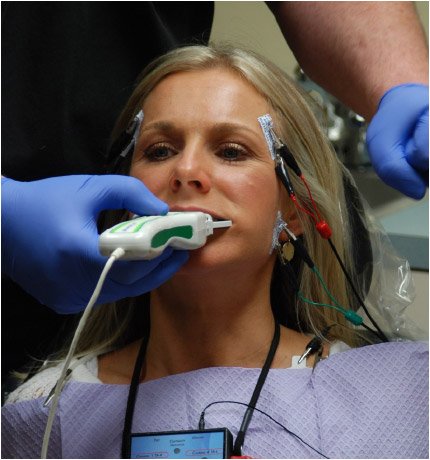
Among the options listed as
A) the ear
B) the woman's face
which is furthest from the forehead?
the ear

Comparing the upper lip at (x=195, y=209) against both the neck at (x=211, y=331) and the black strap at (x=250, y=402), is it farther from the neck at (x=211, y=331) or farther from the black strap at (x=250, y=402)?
the black strap at (x=250, y=402)

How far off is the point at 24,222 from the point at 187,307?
0.41 metres

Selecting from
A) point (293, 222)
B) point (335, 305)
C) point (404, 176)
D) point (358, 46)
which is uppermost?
point (358, 46)

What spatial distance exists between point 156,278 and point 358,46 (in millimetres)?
705

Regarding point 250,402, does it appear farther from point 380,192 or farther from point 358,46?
point 380,192

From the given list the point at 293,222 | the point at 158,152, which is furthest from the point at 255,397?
the point at 158,152

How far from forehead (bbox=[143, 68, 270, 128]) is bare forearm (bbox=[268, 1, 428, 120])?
0.21 m

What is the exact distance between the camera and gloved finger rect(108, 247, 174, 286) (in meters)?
1.25

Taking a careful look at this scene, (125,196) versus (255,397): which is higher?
(125,196)

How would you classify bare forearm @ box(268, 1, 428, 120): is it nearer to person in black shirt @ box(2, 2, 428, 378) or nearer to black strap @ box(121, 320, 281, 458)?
person in black shirt @ box(2, 2, 428, 378)

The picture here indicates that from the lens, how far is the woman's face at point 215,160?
4.58ft

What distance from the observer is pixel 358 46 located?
5.12 feet

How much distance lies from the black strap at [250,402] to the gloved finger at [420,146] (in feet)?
1.67

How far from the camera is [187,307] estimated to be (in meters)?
1.53
